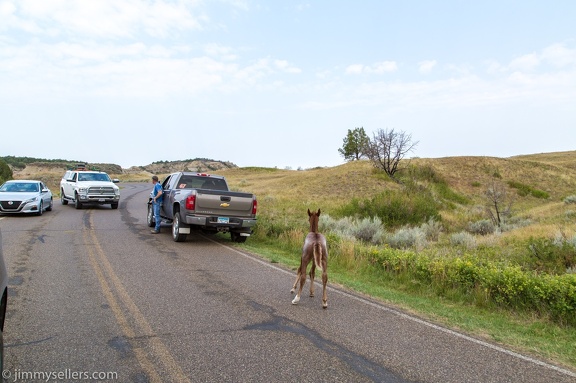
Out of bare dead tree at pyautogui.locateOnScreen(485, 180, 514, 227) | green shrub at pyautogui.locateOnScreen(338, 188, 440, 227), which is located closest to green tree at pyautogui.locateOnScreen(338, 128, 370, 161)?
bare dead tree at pyautogui.locateOnScreen(485, 180, 514, 227)

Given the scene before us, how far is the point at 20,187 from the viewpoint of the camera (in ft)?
64.2

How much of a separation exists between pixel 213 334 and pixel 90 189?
63.0 feet

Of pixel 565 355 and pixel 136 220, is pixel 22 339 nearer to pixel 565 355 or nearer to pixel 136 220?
pixel 565 355

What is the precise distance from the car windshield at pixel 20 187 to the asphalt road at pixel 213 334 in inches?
484

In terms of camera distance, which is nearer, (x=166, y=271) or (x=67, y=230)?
(x=166, y=271)

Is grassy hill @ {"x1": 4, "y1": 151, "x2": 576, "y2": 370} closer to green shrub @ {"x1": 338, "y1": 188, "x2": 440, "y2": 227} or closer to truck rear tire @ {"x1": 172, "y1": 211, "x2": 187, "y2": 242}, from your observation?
green shrub @ {"x1": 338, "y1": 188, "x2": 440, "y2": 227}

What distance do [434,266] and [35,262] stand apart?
27.3ft

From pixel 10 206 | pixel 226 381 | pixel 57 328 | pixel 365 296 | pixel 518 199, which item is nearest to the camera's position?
pixel 226 381

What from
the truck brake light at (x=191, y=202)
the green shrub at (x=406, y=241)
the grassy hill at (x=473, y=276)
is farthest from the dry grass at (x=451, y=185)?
the truck brake light at (x=191, y=202)

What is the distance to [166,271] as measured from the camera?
28.1 ft

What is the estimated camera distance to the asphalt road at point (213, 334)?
4.16m

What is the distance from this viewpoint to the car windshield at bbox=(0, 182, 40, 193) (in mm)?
19047

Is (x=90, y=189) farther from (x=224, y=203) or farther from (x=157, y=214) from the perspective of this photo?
(x=224, y=203)

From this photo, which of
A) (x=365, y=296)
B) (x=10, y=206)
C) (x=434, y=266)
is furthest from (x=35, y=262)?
(x=10, y=206)
